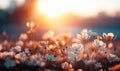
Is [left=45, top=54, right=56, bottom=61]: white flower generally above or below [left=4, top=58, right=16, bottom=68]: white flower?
above

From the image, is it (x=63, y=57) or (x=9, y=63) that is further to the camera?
(x=63, y=57)

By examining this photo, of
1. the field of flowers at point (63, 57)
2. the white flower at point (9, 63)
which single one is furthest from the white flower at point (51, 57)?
the white flower at point (9, 63)

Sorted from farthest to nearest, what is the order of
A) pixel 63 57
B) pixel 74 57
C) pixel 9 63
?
pixel 63 57 → pixel 74 57 → pixel 9 63

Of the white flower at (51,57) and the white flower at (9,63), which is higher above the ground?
the white flower at (51,57)

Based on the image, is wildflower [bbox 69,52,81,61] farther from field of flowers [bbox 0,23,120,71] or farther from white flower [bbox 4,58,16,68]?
white flower [bbox 4,58,16,68]

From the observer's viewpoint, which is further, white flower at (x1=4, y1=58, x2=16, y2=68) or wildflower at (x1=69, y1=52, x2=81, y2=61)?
wildflower at (x1=69, y1=52, x2=81, y2=61)

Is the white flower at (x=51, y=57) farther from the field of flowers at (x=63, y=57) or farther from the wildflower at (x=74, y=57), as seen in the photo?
the wildflower at (x=74, y=57)

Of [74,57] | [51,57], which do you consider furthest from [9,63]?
[74,57]

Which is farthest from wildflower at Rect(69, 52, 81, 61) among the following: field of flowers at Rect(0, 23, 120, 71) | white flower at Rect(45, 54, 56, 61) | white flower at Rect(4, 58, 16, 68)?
white flower at Rect(4, 58, 16, 68)

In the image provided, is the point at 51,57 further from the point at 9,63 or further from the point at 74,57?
the point at 9,63

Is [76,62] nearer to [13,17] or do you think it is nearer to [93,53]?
[93,53]

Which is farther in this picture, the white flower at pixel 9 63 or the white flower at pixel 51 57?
the white flower at pixel 51 57
